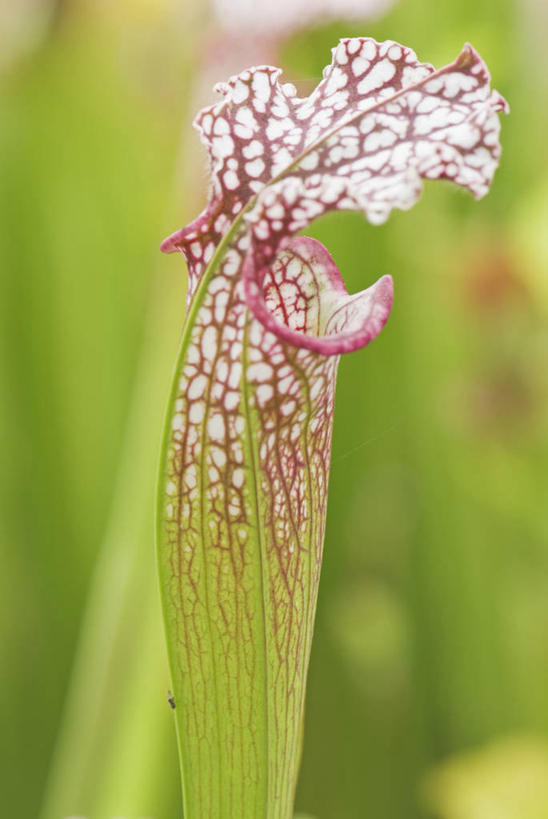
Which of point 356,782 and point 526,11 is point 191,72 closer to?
point 526,11

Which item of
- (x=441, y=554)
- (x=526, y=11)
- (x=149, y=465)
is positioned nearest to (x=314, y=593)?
(x=149, y=465)

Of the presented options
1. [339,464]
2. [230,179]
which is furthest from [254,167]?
[339,464]

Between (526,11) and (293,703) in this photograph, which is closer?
(293,703)

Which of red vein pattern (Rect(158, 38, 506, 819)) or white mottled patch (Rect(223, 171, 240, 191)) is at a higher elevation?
white mottled patch (Rect(223, 171, 240, 191))

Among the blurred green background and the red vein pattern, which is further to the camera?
the blurred green background

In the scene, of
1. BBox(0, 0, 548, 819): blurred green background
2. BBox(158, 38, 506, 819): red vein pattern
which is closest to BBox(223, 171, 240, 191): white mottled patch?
BBox(158, 38, 506, 819): red vein pattern

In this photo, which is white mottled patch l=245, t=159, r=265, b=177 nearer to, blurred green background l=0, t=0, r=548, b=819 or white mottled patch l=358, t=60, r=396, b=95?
white mottled patch l=358, t=60, r=396, b=95
